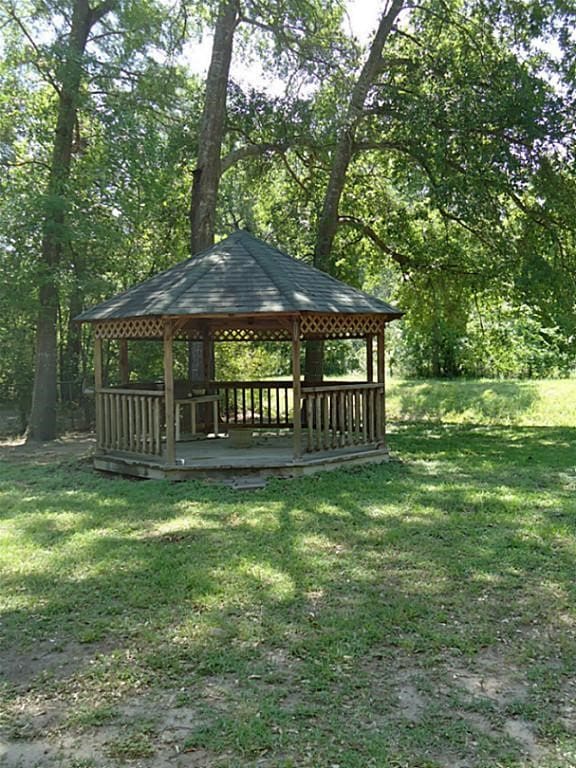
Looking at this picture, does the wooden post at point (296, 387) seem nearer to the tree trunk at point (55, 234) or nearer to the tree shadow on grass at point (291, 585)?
the tree shadow on grass at point (291, 585)

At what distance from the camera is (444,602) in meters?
4.48

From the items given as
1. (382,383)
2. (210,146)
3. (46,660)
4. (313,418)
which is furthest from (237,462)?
(210,146)

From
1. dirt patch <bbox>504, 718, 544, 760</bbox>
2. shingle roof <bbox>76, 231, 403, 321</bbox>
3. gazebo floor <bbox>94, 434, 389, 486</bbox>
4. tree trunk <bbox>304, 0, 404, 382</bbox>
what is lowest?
dirt patch <bbox>504, 718, 544, 760</bbox>

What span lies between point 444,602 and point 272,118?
12.6 metres

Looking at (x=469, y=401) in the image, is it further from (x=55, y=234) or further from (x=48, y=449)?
(x=55, y=234)

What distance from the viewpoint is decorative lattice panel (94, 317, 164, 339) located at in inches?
358

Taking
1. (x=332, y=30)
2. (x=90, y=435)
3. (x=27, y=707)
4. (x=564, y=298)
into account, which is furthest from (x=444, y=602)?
(x=332, y=30)

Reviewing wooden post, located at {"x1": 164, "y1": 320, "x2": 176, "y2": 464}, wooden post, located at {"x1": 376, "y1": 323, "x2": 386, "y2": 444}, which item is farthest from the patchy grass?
wooden post, located at {"x1": 164, "y1": 320, "x2": 176, "y2": 464}

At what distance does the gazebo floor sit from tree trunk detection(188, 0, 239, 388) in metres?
3.53

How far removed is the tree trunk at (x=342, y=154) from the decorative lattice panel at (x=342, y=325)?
3.37 metres

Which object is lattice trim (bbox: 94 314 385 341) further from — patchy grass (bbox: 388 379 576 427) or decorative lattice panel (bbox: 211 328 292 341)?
patchy grass (bbox: 388 379 576 427)

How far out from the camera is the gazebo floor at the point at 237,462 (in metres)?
8.90

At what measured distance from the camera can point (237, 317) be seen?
33.0 ft

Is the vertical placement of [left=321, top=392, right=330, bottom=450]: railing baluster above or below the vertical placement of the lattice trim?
below
